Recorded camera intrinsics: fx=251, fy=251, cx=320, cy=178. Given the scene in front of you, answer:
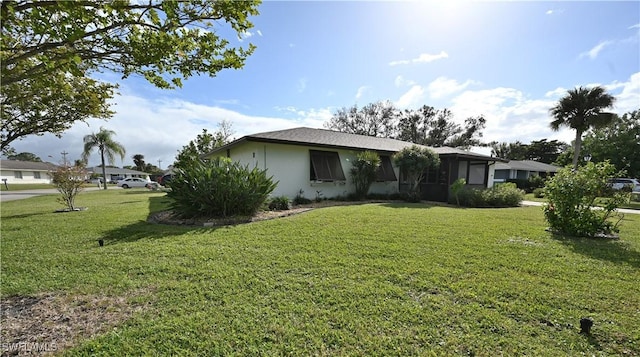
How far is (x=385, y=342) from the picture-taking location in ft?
7.30

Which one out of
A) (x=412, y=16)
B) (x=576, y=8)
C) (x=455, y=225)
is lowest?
(x=455, y=225)

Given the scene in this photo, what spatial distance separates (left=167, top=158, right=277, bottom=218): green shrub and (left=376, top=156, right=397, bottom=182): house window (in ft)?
25.2

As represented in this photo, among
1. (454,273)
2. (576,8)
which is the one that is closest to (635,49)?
(576,8)

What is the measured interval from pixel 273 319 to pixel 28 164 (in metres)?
66.9

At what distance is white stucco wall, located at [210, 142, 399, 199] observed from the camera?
10.9m

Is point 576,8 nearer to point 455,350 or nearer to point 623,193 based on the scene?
point 623,193

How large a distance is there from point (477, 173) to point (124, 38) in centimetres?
1914

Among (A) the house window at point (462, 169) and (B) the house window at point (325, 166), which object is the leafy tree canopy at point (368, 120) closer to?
(A) the house window at point (462, 169)

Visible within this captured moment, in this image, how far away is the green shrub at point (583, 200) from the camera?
5953 mm

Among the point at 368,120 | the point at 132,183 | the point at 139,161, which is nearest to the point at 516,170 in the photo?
the point at 368,120

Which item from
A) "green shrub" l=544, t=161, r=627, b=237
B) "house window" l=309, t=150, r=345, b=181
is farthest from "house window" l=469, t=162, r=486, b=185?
"green shrub" l=544, t=161, r=627, b=237

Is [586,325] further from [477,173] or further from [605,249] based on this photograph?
[477,173]

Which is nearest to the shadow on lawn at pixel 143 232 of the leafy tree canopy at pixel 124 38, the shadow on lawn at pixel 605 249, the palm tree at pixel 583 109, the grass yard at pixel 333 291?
the grass yard at pixel 333 291

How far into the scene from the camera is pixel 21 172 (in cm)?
4238
